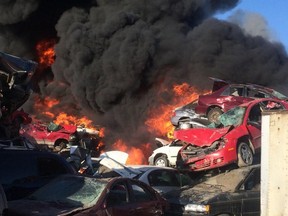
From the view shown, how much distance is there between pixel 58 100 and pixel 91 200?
75.9 ft

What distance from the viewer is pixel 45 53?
3050cm

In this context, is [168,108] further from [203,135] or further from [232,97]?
[203,135]

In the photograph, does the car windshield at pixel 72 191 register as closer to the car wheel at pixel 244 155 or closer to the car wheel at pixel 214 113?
the car wheel at pixel 244 155

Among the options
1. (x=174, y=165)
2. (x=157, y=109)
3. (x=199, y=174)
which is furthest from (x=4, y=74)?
(x=157, y=109)

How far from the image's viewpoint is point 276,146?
16.3ft

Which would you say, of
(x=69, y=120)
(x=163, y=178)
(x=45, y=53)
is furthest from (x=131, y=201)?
(x=45, y=53)

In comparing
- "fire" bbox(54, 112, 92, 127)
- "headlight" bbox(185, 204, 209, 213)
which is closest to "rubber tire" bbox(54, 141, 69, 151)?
"fire" bbox(54, 112, 92, 127)

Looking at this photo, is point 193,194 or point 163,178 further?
point 163,178

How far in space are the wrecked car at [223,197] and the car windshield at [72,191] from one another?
1939mm

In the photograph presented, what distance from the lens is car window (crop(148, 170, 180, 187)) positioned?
384 inches

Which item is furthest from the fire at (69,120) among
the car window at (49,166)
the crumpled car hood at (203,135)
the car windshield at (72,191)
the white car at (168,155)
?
the car windshield at (72,191)

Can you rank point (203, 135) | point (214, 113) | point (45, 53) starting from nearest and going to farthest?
point (203, 135) → point (214, 113) → point (45, 53)

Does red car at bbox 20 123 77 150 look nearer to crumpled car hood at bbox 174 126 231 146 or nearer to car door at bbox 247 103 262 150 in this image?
crumpled car hood at bbox 174 126 231 146

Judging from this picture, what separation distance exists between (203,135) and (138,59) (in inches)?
554
